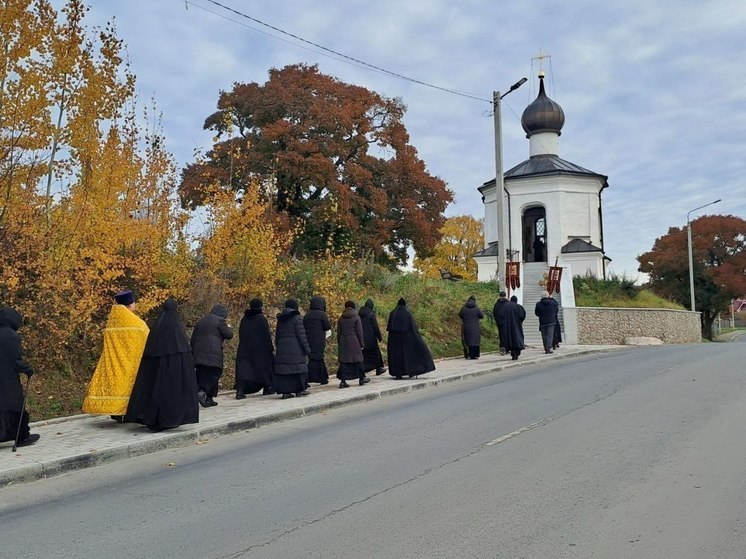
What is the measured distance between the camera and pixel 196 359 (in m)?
11.1

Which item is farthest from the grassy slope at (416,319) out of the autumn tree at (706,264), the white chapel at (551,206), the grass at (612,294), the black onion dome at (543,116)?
the autumn tree at (706,264)

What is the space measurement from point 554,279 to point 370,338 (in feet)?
52.5

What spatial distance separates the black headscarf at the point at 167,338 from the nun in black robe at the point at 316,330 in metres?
4.56

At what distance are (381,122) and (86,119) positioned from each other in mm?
20514

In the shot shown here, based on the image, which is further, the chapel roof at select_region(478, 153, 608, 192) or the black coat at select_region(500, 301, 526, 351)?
the chapel roof at select_region(478, 153, 608, 192)

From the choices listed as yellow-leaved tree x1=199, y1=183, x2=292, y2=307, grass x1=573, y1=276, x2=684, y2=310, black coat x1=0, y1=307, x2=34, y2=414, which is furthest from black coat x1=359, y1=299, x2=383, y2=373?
grass x1=573, y1=276, x2=684, y2=310

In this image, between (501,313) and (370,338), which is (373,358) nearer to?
(370,338)

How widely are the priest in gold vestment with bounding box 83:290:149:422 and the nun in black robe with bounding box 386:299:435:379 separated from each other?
6748mm

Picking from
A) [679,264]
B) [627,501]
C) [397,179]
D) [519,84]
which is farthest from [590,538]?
[679,264]

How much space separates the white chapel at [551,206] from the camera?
125 feet

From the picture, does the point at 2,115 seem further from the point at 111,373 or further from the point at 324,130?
the point at 324,130

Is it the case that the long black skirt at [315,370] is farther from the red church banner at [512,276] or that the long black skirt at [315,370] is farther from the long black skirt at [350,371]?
the red church banner at [512,276]

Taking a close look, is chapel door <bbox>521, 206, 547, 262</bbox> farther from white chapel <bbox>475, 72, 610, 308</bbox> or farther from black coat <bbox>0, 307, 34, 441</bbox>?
black coat <bbox>0, 307, 34, 441</bbox>

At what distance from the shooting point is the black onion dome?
137 ft
